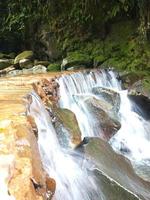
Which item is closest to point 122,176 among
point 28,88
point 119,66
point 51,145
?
point 51,145

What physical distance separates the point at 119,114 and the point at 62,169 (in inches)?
178

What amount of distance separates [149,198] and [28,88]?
3.36m

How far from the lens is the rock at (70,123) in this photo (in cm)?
730

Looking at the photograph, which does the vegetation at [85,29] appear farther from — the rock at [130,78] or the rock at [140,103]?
the rock at [140,103]

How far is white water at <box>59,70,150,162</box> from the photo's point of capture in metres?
8.76

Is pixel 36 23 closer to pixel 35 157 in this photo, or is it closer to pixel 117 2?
pixel 117 2

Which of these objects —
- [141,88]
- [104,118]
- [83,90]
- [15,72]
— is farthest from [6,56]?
[104,118]

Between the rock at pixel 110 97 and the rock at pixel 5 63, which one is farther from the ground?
the rock at pixel 110 97

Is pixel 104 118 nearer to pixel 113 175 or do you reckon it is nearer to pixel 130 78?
pixel 113 175

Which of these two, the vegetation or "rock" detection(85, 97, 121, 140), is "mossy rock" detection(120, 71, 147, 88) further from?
"rock" detection(85, 97, 121, 140)

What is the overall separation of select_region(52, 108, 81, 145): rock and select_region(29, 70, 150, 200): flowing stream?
47cm

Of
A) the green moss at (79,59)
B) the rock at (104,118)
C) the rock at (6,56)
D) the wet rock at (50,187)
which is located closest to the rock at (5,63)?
the rock at (6,56)

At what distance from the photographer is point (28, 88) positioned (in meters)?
8.12

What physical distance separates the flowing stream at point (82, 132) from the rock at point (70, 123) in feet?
1.54
